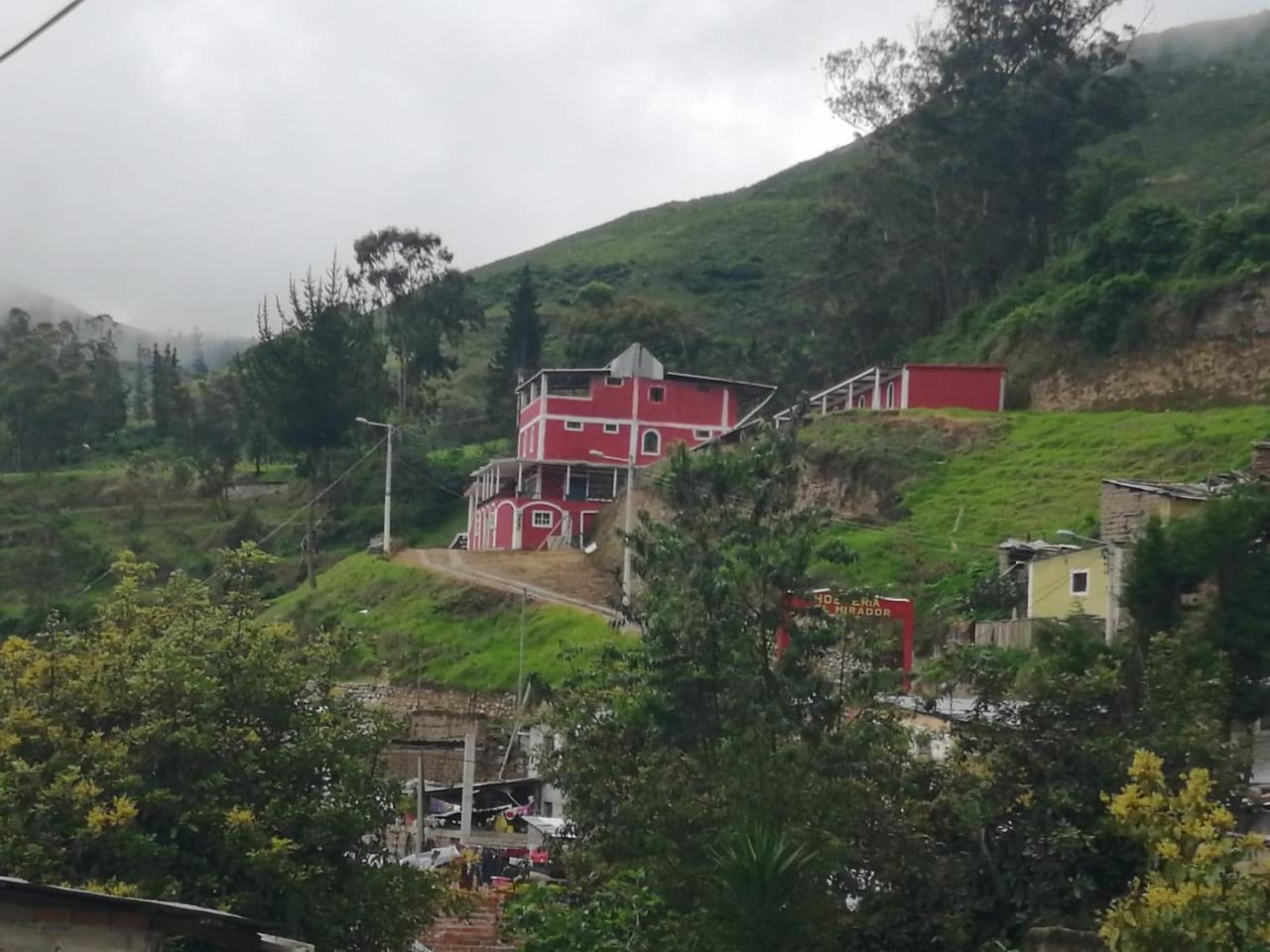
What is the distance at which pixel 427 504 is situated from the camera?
67.9m

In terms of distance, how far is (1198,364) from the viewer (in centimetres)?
5234

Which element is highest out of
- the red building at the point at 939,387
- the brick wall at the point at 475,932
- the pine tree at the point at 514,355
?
the pine tree at the point at 514,355

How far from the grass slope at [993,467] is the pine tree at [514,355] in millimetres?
26208

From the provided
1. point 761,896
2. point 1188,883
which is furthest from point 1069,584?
point 1188,883

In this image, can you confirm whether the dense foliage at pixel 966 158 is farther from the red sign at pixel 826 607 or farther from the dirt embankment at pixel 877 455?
the red sign at pixel 826 607

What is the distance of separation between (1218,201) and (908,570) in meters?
42.4

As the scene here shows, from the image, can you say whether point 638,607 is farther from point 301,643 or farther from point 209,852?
point 209,852

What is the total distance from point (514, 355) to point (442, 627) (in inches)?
1210

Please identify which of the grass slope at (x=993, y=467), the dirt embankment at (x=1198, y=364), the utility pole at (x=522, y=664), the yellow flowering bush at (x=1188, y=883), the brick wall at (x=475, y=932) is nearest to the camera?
the yellow flowering bush at (x=1188, y=883)

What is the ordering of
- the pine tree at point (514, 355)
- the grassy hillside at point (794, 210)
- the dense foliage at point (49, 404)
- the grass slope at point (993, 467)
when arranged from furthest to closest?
the grassy hillside at point (794, 210) → the dense foliage at point (49, 404) → the pine tree at point (514, 355) → the grass slope at point (993, 467)

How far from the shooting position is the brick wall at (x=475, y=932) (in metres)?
20.1

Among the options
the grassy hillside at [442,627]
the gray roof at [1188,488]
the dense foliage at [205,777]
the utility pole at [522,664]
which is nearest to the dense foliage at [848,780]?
the dense foliage at [205,777]

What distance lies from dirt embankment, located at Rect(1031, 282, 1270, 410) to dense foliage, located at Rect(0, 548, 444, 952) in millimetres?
38179

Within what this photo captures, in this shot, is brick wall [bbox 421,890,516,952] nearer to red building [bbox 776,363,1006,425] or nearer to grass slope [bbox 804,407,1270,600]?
grass slope [bbox 804,407,1270,600]
